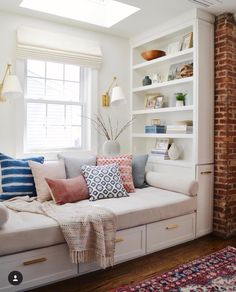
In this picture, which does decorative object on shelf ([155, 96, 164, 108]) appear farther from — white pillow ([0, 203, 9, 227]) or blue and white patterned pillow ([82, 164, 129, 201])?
white pillow ([0, 203, 9, 227])

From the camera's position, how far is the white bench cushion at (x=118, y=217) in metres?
2.01

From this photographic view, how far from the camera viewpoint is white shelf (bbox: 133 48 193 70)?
340 cm

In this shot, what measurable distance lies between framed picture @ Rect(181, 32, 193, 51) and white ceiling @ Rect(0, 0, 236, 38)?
294 millimetres

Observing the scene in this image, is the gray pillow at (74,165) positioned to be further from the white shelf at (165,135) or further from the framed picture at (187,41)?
the framed picture at (187,41)

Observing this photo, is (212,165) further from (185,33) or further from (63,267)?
(63,267)

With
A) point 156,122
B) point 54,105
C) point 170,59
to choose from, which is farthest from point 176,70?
point 54,105

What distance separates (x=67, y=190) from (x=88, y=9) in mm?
2281

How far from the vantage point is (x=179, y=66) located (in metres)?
3.71

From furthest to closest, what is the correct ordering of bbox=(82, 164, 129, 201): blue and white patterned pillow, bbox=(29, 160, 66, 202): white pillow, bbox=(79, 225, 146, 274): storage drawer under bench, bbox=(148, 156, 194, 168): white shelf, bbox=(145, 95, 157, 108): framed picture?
1. bbox=(145, 95, 157, 108): framed picture
2. bbox=(148, 156, 194, 168): white shelf
3. bbox=(82, 164, 129, 201): blue and white patterned pillow
4. bbox=(29, 160, 66, 202): white pillow
5. bbox=(79, 225, 146, 274): storage drawer under bench

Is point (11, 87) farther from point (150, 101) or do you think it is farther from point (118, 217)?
point (150, 101)

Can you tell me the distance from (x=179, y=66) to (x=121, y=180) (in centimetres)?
171

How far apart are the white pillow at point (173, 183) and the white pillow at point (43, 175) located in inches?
43.8

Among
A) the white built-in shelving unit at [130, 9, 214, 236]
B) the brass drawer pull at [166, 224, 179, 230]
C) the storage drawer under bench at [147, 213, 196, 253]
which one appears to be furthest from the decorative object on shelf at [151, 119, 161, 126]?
the brass drawer pull at [166, 224, 179, 230]

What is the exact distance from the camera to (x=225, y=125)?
326 centimetres
